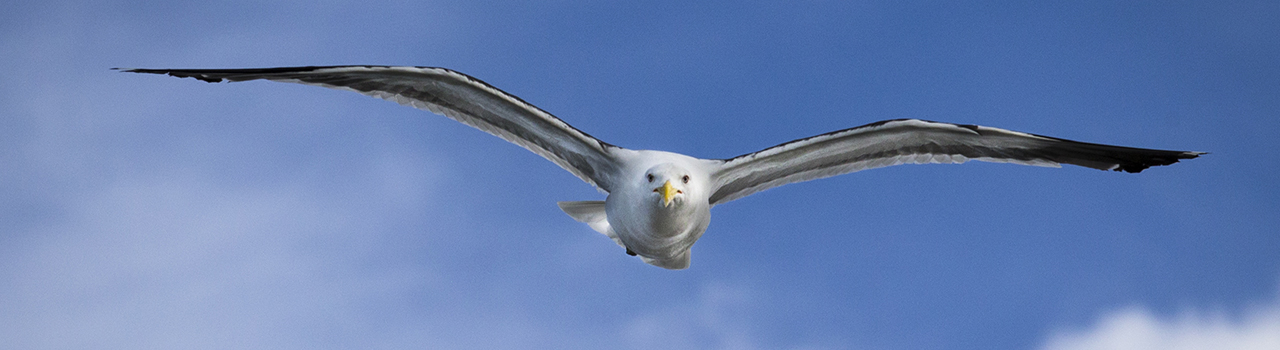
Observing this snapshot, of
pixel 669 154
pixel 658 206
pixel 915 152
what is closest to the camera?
pixel 658 206

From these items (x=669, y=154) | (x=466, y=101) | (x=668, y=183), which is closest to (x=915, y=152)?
(x=669, y=154)

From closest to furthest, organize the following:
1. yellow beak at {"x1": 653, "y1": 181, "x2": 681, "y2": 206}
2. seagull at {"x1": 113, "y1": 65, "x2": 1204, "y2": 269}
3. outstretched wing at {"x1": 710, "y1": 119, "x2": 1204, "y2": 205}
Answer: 1. yellow beak at {"x1": 653, "y1": 181, "x2": 681, "y2": 206}
2. seagull at {"x1": 113, "y1": 65, "x2": 1204, "y2": 269}
3. outstretched wing at {"x1": 710, "y1": 119, "x2": 1204, "y2": 205}

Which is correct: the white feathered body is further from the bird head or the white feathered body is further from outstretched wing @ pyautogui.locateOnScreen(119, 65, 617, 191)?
outstretched wing @ pyautogui.locateOnScreen(119, 65, 617, 191)

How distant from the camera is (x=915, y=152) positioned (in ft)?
31.1

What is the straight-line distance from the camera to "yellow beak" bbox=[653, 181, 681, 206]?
8.26m

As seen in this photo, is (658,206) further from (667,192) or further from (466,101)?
(466,101)

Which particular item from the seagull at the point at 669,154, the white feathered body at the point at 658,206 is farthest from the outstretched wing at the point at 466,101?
the white feathered body at the point at 658,206

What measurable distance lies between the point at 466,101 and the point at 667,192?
2.21 meters

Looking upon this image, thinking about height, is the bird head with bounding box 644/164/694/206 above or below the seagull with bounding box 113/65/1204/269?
below

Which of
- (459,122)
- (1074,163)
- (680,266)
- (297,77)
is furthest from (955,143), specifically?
(297,77)

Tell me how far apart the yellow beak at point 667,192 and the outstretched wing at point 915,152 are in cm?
99

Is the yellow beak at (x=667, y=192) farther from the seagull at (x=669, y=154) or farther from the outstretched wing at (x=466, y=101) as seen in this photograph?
the outstretched wing at (x=466, y=101)

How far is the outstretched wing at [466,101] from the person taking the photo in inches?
332

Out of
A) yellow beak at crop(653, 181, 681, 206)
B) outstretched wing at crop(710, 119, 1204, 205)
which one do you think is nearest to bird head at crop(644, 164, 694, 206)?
yellow beak at crop(653, 181, 681, 206)
